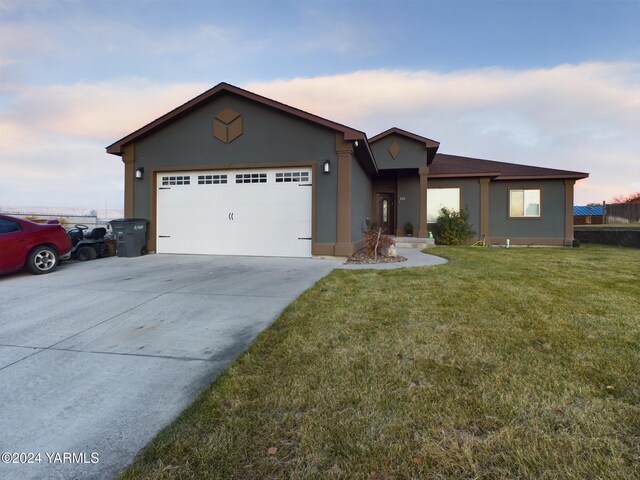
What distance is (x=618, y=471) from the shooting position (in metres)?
1.51

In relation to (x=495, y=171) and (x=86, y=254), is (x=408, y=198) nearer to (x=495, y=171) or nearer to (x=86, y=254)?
(x=495, y=171)

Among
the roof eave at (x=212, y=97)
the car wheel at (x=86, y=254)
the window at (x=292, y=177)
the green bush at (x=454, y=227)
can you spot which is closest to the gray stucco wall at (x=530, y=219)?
the green bush at (x=454, y=227)

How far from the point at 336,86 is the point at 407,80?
293cm

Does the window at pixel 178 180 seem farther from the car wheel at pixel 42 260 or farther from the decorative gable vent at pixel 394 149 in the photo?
the decorative gable vent at pixel 394 149

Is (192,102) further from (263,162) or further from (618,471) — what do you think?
(618,471)

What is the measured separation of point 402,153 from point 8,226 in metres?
12.9

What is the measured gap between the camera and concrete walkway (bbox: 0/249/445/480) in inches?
73.0

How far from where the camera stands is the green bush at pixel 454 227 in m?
14.3

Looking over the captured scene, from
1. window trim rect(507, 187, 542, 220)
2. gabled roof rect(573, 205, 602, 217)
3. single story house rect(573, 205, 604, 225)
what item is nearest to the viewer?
window trim rect(507, 187, 542, 220)

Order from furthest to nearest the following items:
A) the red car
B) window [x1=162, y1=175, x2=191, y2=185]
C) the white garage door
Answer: window [x1=162, y1=175, x2=191, y2=185]
the white garage door
the red car

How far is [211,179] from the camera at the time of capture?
9.66 metres

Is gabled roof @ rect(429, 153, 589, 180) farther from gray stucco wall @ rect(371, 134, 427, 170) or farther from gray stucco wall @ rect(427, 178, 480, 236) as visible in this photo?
gray stucco wall @ rect(371, 134, 427, 170)

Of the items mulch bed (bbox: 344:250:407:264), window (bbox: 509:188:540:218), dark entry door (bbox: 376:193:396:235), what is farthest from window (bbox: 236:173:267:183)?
window (bbox: 509:188:540:218)

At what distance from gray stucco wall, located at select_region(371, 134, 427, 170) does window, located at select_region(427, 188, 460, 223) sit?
1.81m
